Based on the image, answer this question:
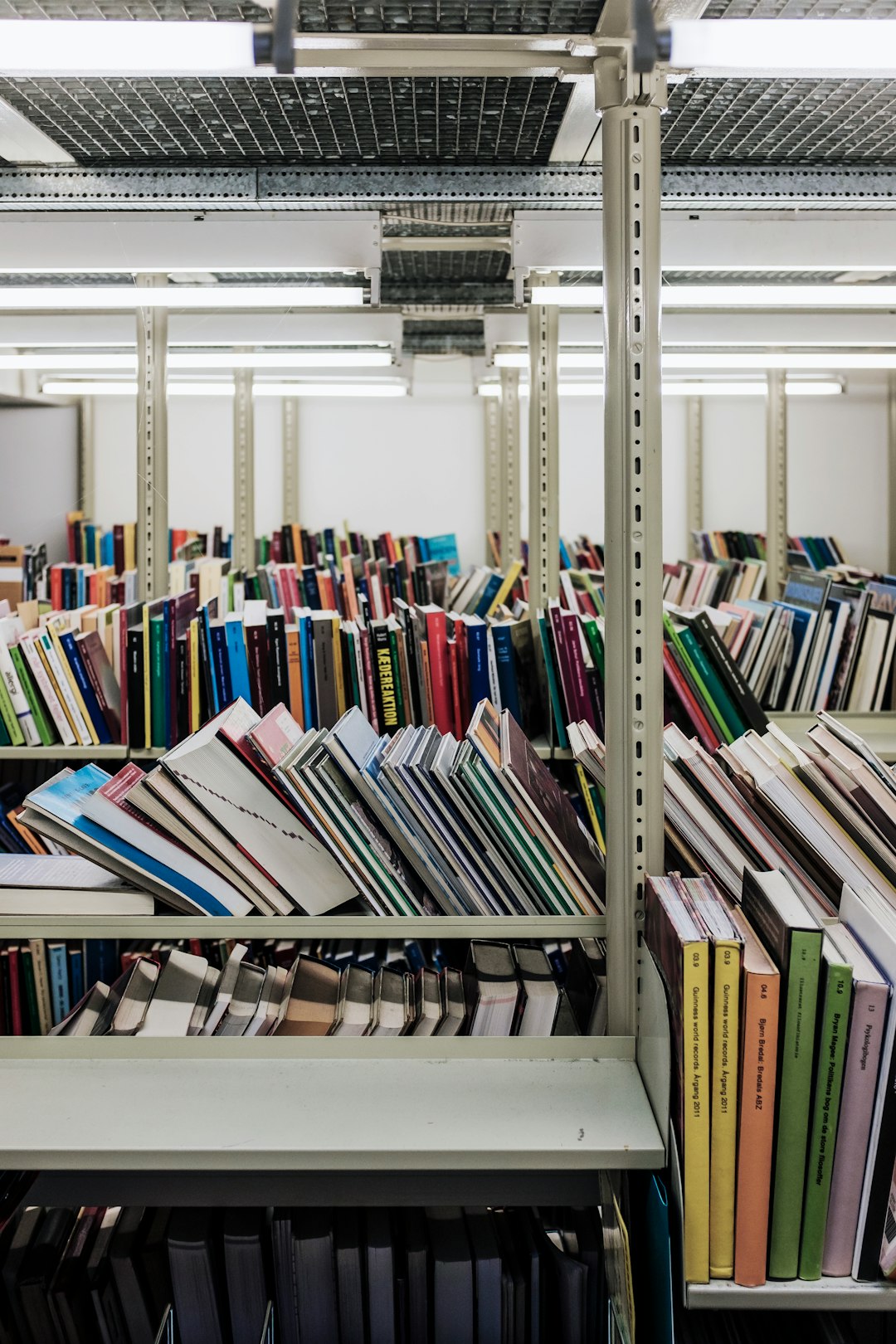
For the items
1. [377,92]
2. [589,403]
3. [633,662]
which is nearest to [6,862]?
[633,662]

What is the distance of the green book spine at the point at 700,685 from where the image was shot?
7.00 feet

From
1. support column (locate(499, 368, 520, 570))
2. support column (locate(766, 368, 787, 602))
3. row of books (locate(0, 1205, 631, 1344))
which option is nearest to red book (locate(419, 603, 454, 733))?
row of books (locate(0, 1205, 631, 1344))

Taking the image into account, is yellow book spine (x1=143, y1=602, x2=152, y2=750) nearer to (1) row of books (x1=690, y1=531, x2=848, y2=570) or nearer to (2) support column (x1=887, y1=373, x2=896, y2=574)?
(1) row of books (x1=690, y1=531, x2=848, y2=570)

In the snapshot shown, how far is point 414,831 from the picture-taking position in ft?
4.53

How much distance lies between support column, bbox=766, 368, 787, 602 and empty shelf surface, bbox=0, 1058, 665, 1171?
12.6 ft

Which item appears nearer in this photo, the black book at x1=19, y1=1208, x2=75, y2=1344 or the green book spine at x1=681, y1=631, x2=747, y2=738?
the black book at x1=19, y1=1208, x2=75, y2=1344

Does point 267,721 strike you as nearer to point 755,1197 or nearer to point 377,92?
point 755,1197

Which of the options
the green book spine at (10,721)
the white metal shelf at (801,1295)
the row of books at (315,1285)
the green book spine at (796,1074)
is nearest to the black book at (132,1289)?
the row of books at (315,1285)

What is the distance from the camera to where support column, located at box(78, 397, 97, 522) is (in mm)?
7359

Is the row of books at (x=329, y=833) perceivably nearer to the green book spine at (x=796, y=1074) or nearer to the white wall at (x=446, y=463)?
the green book spine at (x=796, y=1074)

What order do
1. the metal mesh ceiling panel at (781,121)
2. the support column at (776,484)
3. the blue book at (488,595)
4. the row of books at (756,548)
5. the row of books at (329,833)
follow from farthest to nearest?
the row of books at (756,548) → the support column at (776,484) → the blue book at (488,595) → the metal mesh ceiling panel at (781,121) → the row of books at (329,833)

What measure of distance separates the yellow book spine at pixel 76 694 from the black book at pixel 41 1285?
4.01 ft

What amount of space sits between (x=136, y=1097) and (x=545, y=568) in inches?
82.0

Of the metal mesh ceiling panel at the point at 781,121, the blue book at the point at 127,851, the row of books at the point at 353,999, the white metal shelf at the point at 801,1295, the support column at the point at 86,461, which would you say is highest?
the support column at the point at 86,461
